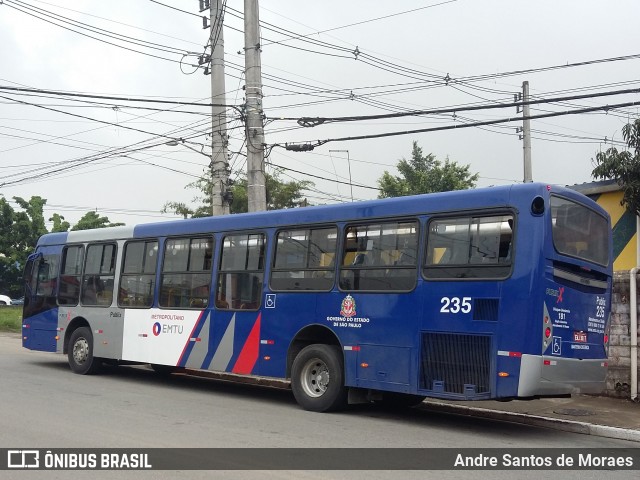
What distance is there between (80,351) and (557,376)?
1038 centimetres

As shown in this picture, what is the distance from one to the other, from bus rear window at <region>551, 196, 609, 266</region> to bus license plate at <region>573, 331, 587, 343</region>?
102cm

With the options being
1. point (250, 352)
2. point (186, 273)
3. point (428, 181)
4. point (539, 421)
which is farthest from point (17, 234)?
point (539, 421)

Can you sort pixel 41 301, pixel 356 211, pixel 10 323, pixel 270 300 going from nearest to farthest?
pixel 356 211, pixel 270 300, pixel 41 301, pixel 10 323

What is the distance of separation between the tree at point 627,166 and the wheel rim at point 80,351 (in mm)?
10960

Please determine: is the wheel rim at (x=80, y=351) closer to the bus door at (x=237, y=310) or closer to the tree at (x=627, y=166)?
the bus door at (x=237, y=310)

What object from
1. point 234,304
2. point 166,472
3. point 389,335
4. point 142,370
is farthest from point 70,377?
point 166,472

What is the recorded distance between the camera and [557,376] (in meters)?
9.53

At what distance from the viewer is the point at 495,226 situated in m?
9.80

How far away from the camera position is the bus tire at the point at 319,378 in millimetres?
11250

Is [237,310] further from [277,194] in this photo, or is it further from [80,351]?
[277,194]

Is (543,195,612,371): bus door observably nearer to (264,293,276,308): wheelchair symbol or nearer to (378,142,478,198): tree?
(264,293,276,308): wheelchair symbol

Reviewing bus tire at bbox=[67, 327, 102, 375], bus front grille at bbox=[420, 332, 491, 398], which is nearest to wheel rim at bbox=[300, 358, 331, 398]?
bus front grille at bbox=[420, 332, 491, 398]

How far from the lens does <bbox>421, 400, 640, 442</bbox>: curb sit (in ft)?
33.0

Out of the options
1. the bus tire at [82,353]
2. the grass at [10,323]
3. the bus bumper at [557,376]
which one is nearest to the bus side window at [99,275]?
the bus tire at [82,353]
